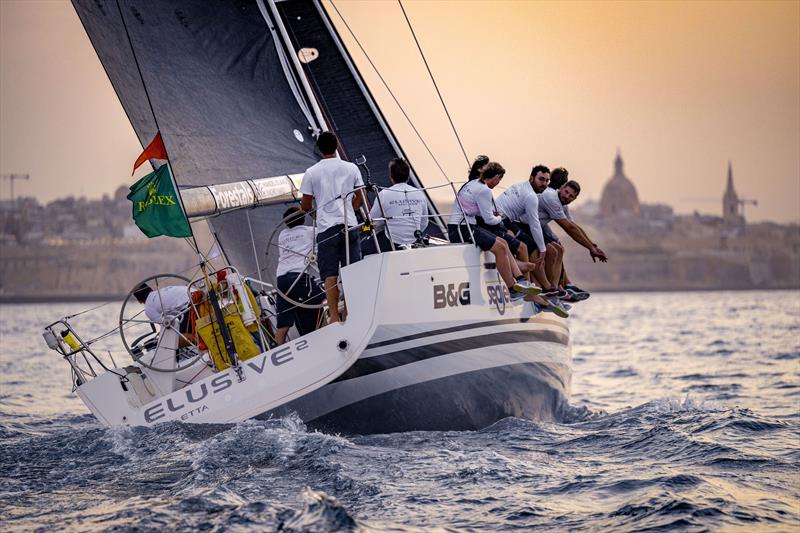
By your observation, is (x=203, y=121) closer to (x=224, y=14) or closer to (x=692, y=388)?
(x=224, y=14)

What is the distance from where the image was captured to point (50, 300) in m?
113

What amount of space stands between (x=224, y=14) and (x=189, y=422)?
378cm

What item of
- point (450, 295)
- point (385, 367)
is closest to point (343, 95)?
point (450, 295)

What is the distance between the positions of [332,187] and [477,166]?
132cm

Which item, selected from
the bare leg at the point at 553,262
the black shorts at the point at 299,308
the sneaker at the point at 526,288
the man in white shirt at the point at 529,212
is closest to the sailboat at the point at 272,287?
the sneaker at the point at 526,288

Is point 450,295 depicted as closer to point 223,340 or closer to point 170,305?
point 223,340

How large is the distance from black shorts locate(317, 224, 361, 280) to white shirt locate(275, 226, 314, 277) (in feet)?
1.35

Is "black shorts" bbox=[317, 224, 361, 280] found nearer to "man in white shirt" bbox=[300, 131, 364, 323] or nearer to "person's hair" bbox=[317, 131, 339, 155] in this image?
"man in white shirt" bbox=[300, 131, 364, 323]

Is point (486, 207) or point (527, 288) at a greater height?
point (486, 207)

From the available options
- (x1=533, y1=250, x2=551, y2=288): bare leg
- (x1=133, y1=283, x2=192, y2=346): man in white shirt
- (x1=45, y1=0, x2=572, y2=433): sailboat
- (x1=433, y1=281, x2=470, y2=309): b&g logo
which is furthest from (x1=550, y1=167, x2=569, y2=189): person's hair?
(x1=133, y1=283, x2=192, y2=346): man in white shirt

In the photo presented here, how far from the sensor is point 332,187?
23.9 ft

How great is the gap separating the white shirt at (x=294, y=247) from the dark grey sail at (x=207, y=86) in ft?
2.31

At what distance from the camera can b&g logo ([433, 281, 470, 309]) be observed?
7.24 m

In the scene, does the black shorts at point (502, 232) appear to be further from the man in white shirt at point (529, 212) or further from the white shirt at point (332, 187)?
the white shirt at point (332, 187)
